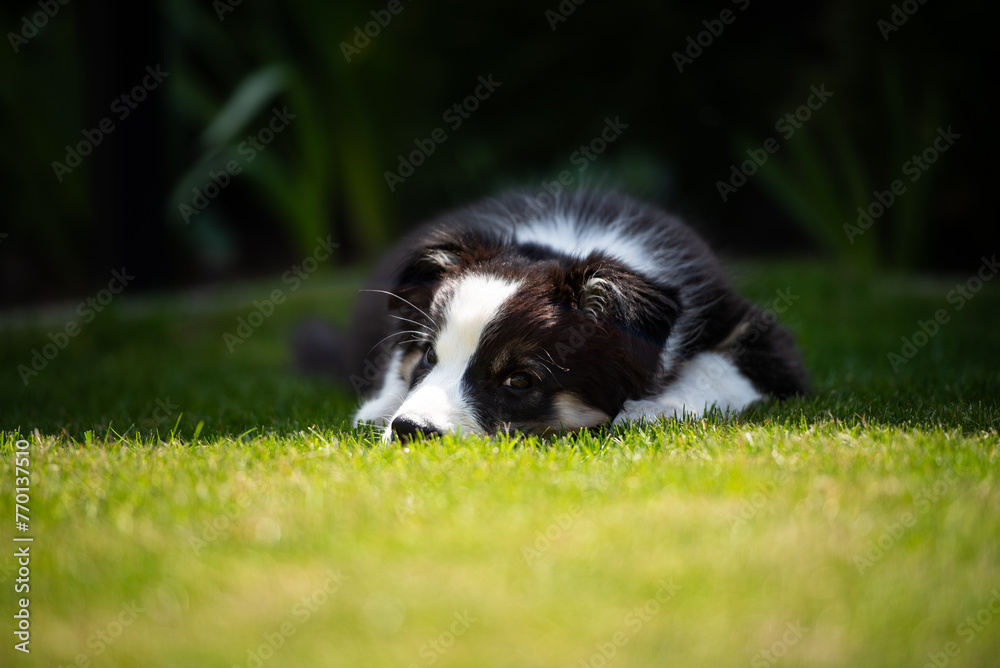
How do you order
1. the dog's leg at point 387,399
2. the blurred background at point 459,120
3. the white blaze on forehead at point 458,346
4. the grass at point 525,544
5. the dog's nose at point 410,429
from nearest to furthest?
the grass at point 525,544 → the dog's nose at point 410,429 → the white blaze on forehead at point 458,346 → the dog's leg at point 387,399 → the blurred background at point 459,120

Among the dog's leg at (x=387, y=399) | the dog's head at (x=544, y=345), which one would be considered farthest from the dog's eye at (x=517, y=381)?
the dog's leg at (x=387, y=399)

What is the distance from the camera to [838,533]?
1.81m

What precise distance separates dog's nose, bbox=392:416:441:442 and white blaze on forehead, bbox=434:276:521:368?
12.7 inches

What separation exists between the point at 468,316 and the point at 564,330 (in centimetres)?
33

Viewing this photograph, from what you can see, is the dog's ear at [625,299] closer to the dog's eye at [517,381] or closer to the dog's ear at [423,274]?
the dog's eye at [517,381]

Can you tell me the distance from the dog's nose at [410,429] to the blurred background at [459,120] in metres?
3.43

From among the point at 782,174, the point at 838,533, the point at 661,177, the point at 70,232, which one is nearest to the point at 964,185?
the point at 782,174

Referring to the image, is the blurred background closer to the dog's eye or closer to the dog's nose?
the dog's eye

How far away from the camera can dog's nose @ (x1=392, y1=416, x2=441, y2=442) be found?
8.41 ft

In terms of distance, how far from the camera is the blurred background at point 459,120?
234 inches

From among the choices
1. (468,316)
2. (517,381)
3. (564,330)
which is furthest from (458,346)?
(564,330)

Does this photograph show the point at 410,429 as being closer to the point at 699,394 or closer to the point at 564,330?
the point at 564,330

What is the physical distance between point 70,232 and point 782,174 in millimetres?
5781

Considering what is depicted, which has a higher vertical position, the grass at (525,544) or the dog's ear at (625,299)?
the dog's ear at (625,299)
